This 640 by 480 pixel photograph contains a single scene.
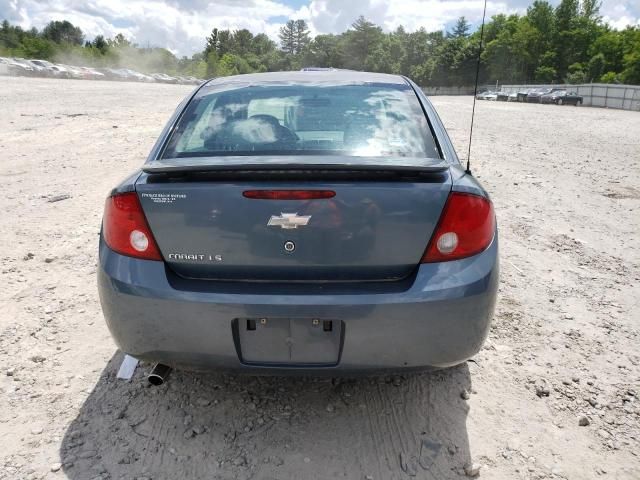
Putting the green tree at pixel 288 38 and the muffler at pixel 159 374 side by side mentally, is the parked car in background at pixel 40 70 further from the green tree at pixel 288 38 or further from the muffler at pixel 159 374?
the green tree at pixel 288 38

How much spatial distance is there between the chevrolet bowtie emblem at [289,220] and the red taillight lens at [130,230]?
0.54m


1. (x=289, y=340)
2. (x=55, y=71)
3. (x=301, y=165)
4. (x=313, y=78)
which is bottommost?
(x=289, y=340)

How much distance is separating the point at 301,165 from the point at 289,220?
0.24 metres

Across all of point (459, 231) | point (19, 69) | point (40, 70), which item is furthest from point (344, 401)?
point (40, 70)

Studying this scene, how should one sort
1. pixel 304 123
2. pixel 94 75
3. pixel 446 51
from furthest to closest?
1. pixel 446 51
2. pixel 94 75
3. pixel 304 123

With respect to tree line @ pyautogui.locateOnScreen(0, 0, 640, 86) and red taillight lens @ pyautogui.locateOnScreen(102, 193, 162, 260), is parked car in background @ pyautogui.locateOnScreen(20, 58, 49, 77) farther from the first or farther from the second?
red taillight lens @ pyautogui.locateOnScreen(102, 193, 162, 260)

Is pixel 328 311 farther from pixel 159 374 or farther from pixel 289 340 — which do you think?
pixel 159 374

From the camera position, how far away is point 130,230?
222 centimetres

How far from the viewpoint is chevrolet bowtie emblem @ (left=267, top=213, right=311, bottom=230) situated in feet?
6.82

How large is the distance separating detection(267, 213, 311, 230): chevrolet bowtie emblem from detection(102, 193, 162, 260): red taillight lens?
54 cm

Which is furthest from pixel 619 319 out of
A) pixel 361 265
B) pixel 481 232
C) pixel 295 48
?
pixel 295 48

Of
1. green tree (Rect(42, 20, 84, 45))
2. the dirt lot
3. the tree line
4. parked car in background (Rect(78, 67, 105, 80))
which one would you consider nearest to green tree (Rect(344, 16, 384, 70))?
the tree line

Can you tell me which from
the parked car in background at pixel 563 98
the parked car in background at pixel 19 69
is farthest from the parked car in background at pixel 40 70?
the parked car in background at pixel 563 98

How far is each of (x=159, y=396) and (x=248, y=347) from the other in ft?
2.94
